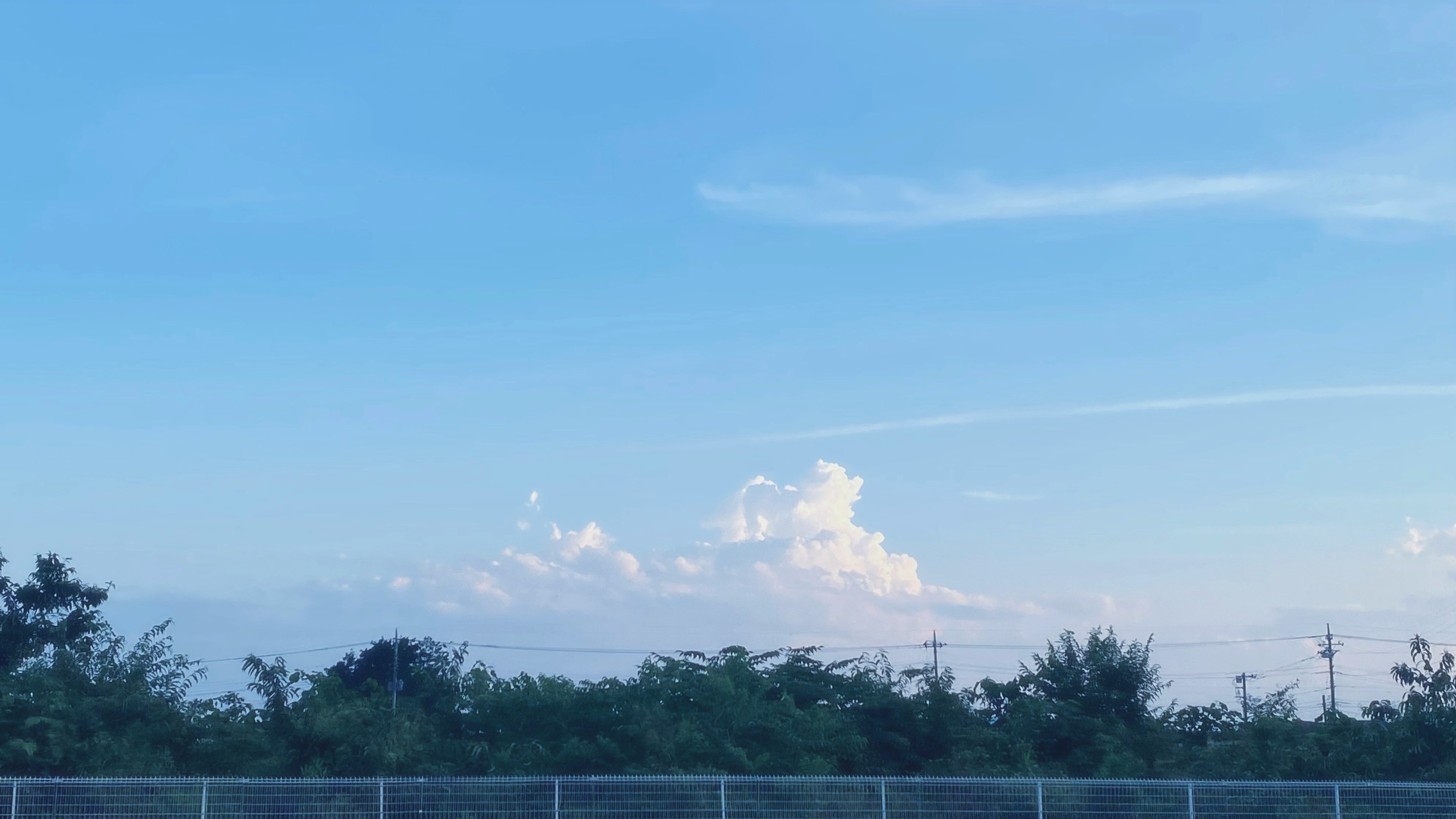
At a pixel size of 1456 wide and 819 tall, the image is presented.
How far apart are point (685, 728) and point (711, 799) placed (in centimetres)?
447

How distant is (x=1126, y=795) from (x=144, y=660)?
17810mm

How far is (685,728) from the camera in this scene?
21984 millimetres

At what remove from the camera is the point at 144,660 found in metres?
24.3

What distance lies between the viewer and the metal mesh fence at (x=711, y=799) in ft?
57.3

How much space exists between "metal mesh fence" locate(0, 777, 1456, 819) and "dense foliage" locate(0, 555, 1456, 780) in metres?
3.60

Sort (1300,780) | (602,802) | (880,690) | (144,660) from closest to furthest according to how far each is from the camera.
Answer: (602,802), (1300,780), (144,660), (880,690)

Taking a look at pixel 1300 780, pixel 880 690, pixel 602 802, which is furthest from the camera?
pixel 880 690

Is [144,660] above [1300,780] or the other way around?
above

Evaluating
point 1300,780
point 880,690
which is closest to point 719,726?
point 880,690

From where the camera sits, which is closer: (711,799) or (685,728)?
(711,799)

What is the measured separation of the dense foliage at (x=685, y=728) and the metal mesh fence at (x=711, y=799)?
3.60 m

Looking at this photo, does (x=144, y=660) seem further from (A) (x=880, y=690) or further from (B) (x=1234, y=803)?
(B) (x=1234, y=803)

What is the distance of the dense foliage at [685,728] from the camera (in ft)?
71.2

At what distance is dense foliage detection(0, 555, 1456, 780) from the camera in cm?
2169
